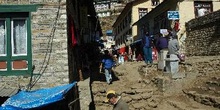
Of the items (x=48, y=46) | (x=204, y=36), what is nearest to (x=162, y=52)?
(x=204, y=36)

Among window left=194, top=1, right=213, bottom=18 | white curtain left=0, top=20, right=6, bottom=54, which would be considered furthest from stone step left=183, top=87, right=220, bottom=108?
window left=194, top=1, right=213, bottom=18

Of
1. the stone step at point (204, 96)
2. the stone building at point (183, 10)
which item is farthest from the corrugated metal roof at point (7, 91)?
the stone building at point (183, 10)

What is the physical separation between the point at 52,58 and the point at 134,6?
95.4 feet

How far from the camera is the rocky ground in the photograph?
38.7 feet

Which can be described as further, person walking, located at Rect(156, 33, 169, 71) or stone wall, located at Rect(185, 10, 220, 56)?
stone wall, located at Rect(185, 10, 220, 56)

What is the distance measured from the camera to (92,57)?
2566 cm

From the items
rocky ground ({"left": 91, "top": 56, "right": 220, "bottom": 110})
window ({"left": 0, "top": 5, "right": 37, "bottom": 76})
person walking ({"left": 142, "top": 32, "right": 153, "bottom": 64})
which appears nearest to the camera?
window ({"left": 0, "top": 5, "right": 37, "bottom": 76})

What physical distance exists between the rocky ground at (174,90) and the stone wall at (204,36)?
16.5ft

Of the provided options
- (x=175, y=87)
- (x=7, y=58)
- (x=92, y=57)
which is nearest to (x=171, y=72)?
(x=175, y=87)

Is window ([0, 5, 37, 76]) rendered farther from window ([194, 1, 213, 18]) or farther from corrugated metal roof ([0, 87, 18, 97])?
window ([194, 1, 213, 18])

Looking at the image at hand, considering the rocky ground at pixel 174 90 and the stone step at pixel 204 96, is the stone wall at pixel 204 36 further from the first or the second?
the stone step at pixel 204 96

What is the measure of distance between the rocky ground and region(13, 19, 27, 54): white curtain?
358 centimetres

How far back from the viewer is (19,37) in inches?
426

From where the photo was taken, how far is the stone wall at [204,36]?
2028 centimetres
